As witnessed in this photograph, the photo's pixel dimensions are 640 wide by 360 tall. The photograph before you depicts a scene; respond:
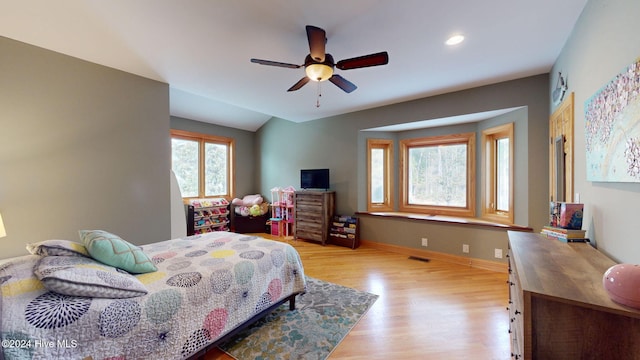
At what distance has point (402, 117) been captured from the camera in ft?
12.5

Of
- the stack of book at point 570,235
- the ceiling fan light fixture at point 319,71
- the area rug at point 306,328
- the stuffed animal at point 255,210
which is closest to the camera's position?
the stack of book at point 570,235

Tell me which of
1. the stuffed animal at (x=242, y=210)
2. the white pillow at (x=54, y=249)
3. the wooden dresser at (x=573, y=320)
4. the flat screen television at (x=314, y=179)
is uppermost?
the flat screen television at (x=314, y=179)

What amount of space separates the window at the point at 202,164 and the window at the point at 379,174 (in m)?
3.51

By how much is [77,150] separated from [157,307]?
2.29 metres

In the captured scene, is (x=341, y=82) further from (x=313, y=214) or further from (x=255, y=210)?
(x=255, y=210)

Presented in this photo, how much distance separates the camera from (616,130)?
3.97 ft

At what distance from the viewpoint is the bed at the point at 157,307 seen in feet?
3.31

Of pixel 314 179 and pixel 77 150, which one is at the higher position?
pixel 77 150

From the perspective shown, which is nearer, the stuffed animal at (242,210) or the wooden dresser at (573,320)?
the wooden dresser at (573,320)

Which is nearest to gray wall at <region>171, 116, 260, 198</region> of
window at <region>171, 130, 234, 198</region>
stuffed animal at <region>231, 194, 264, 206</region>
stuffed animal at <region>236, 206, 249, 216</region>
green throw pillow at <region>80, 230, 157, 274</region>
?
window at <region>171, 130, 234, 198</region>

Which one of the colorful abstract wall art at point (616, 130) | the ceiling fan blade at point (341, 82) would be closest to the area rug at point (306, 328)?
the colorful abstract wall art at point (616, 130)

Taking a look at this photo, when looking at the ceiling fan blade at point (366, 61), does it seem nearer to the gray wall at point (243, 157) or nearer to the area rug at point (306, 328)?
the area rug at point (306, 328)

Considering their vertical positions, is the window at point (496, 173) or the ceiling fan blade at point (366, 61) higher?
the ceiling fan blade at point (366, 61)

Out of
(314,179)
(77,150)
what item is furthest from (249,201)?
(77,150)
